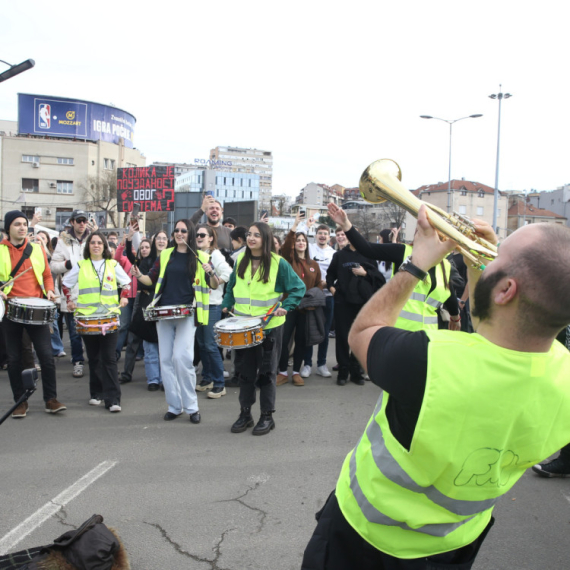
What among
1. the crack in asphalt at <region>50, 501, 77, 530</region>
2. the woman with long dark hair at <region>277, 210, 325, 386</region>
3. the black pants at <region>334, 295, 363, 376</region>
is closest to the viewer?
the crack in asphalt at <region>50, 501, 77, 530</region>

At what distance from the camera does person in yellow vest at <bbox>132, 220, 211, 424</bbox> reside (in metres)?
5.44

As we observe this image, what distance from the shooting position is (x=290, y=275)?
213 inches

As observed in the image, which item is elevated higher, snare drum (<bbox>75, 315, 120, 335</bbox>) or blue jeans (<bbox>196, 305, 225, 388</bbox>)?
snare drum (<bbox>75, 315, 120, 335</bbox>)

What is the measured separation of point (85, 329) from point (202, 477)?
246cm

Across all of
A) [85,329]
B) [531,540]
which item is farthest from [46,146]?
[531,540]

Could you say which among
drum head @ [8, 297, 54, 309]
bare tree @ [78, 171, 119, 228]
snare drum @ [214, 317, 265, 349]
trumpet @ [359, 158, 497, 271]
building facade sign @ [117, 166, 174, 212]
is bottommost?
snare drum @ [214, 317, 265, 349]

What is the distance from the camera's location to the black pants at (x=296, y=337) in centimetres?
709

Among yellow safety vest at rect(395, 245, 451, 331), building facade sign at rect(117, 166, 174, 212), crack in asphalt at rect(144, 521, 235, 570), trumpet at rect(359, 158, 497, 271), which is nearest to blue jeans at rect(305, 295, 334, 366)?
yellow safety vest at rect(395, 245, 451, 331)

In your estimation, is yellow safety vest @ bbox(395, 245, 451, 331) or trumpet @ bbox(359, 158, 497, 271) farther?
yellow safety vest @ bbox(395, 245, 451, 331)

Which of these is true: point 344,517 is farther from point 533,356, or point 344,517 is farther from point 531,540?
point 531,540

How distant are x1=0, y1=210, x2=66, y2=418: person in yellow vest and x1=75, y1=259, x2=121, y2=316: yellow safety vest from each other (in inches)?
14.3

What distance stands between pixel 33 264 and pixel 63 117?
64733 mm

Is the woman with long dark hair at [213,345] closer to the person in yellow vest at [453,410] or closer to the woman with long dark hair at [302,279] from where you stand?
the woman with long dark hair at [302,279]

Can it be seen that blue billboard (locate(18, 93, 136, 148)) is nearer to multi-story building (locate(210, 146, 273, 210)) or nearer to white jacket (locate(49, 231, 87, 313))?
Answer: white jacket (locate(49, 231, 87, 313))
